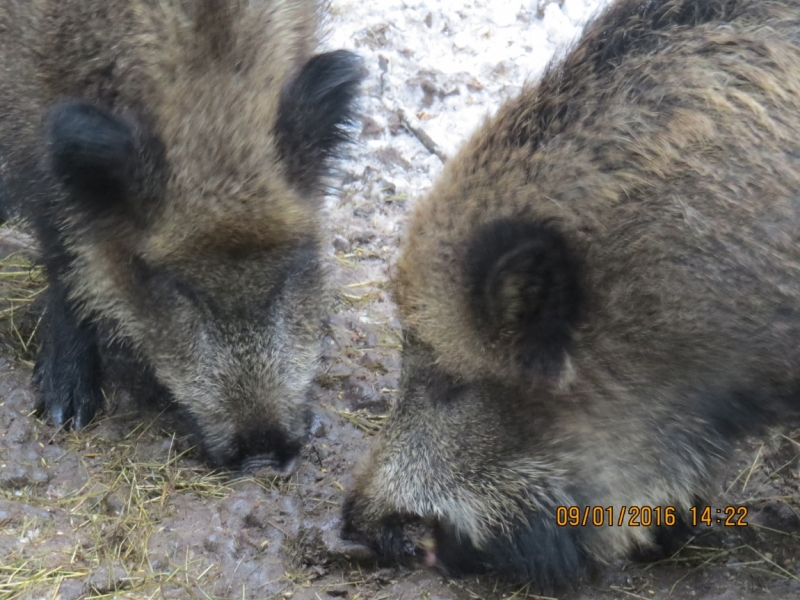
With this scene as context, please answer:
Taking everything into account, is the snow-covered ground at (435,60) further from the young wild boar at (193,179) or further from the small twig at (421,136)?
the young wild boar at (193,179)

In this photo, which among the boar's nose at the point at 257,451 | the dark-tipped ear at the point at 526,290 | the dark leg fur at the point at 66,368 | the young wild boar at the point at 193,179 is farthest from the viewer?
the dark leg fur at the point at 66,368

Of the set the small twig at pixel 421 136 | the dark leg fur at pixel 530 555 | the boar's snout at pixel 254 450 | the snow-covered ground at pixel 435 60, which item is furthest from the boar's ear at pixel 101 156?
the small twig at pixel 421 136

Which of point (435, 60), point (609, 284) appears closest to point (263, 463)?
point (609, 284)

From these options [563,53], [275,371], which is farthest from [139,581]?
[563,53]

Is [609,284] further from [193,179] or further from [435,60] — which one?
[435,60]

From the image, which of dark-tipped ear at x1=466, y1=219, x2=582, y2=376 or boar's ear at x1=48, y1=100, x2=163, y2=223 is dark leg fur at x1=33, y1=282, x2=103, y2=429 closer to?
boar's ear at x1=48, y1=100, x2=163, y2=223

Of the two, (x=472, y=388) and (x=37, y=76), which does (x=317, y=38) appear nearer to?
(x=37, y=76)
